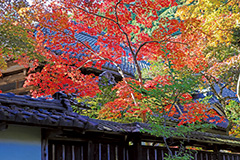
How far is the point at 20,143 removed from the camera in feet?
22.1

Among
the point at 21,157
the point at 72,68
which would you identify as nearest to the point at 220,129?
the point at 72,68

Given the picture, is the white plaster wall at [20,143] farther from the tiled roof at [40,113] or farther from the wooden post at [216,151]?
the wooden post at [216,151]

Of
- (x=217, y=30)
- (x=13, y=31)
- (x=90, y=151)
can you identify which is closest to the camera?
(x=90, y=151)

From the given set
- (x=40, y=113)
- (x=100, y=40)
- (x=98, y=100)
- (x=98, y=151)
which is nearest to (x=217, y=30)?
(x=100, y=40)

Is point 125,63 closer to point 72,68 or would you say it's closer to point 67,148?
point 72,68

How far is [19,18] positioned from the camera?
9.72 meters

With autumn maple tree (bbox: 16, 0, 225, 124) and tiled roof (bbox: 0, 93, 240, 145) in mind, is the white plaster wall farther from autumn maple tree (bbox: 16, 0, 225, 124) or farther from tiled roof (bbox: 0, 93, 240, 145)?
autumn maple tree (bbox: 16, 0, 225, 124)

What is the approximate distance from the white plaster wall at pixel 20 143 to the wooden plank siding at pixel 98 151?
1.72 feet

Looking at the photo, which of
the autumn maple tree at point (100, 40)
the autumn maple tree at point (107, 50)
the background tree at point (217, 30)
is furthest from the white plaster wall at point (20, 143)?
the background tree at point (217, 30)

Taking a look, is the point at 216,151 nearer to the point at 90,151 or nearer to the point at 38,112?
the point at 90,151

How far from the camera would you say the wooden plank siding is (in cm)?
761

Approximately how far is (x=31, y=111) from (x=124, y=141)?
3587mm

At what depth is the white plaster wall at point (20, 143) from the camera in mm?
6461

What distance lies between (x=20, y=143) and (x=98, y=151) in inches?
93.1
